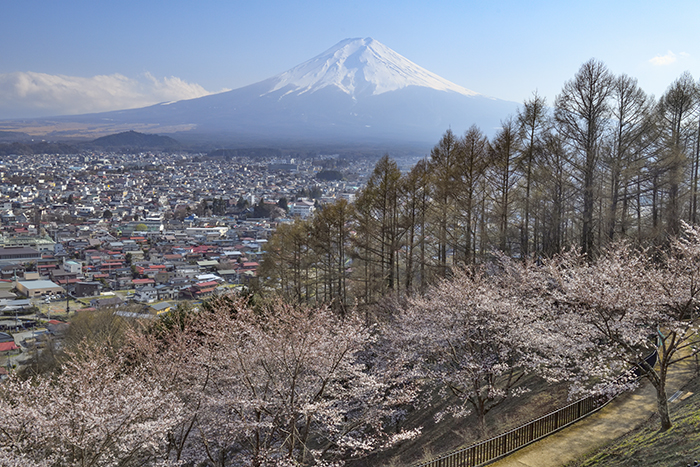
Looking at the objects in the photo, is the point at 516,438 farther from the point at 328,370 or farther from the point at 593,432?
the point at 328,370

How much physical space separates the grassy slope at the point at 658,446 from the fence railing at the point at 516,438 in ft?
2.75

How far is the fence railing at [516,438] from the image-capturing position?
24.1 ft

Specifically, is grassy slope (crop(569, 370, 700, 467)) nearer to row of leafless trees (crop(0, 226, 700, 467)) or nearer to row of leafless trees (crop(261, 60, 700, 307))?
row of leafless trees (crop(0, 226, 700, 467))

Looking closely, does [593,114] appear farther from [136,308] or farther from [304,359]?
[136,308]

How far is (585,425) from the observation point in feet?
27.6

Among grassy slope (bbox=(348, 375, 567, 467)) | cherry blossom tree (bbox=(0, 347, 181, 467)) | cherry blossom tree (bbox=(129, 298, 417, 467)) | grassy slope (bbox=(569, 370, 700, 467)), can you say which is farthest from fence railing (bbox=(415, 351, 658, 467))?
cherry blossom tree (bbox=(0, 347, 181, 467))

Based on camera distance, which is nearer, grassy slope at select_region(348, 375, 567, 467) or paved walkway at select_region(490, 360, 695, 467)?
paved walkway at select_region(490, 360, 695, 467)

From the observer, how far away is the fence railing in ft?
24.1

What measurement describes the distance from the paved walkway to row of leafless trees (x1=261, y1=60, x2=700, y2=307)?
7420 millimetres

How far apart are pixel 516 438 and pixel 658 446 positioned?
79.9 inches

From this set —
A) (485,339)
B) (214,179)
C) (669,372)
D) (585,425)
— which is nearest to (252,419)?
(485,339)

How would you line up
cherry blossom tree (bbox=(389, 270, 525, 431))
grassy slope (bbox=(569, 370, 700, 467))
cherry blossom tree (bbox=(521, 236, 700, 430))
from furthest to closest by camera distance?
cherry blossom tree (bbox=(389, 270, 525, 431)), cherry blossom tree (bbox=(521, 236, 700, 430)), grassy slope (bbox=(569, 370, 700, 467))

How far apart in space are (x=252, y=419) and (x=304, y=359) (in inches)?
82.8

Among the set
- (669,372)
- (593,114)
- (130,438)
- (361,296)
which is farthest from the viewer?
(361,296)
